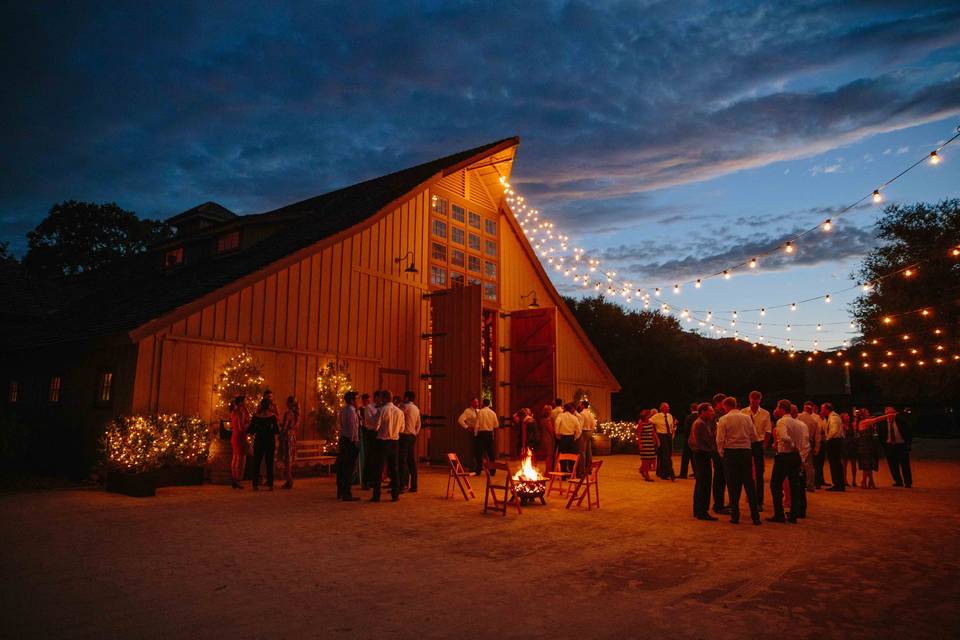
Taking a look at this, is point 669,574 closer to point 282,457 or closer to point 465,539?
point 465,539

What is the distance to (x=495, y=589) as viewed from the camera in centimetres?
488

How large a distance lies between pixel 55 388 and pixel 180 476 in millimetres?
5949

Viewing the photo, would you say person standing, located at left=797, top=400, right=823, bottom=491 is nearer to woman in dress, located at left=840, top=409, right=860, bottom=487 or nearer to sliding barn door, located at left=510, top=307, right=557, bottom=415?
Result: woman in dress, located at left=840, top=409, right=860, bottom=487

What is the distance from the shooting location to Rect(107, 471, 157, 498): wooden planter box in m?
9.88

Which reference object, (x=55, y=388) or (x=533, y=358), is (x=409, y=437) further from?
(x=55, y=388)

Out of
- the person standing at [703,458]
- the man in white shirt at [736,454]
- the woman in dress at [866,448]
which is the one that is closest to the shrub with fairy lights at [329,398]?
the person standing at [703,458]

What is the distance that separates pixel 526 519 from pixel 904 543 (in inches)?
176

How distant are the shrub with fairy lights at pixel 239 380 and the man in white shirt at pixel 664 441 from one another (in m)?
8.64

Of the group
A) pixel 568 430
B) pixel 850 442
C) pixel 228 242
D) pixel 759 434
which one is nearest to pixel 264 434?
pixel 568 430

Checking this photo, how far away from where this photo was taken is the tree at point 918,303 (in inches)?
957

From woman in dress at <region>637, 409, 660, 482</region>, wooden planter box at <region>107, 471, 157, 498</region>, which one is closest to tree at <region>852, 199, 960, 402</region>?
woman in dress at <region>637, 409, 660, 482</region>

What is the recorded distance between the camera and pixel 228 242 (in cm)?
1923

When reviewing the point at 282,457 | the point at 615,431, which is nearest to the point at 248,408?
the point at 282,457

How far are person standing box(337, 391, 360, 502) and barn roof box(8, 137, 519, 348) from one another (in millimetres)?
4341
